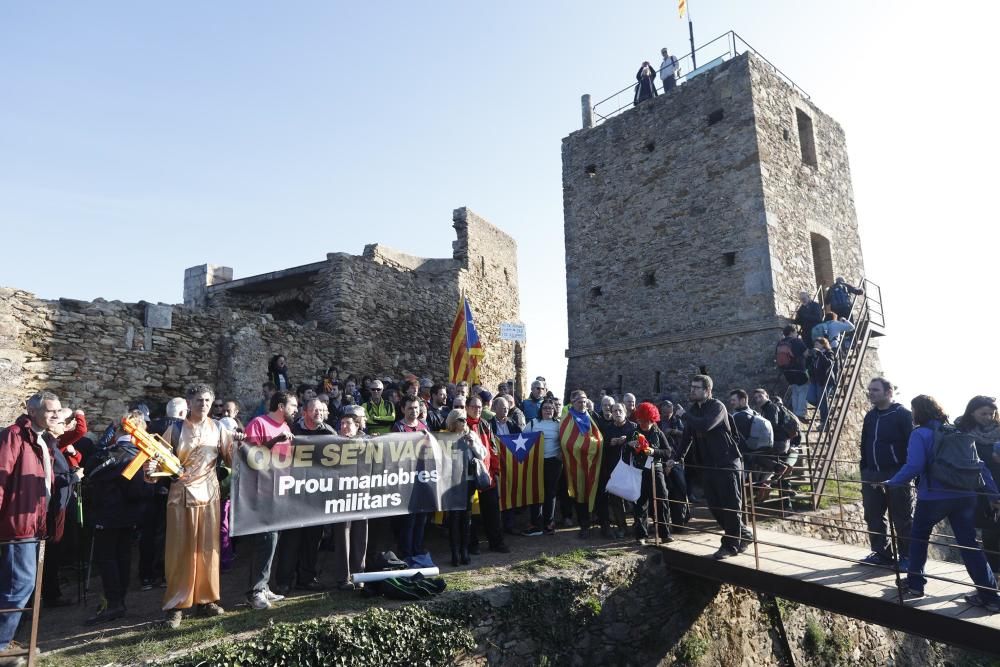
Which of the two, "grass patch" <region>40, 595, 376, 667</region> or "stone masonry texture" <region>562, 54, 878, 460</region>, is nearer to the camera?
"grass patch" <region>40, 595, 376, 667</region>

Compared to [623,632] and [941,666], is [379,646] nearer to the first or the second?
[623,632]

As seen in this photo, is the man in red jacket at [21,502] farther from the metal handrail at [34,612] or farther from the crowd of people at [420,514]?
the metal handrail at [34,612]

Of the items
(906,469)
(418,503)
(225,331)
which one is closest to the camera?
(906,469)

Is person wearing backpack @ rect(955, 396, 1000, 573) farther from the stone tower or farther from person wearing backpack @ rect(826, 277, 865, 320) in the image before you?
person wearing backpack @ rect(826, 277, 865, 320)

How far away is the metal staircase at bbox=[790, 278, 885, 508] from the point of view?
29.4 feet

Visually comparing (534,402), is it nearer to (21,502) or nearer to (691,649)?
(691,649)

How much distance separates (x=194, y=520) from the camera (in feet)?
15.3

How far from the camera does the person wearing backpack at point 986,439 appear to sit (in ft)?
15.8

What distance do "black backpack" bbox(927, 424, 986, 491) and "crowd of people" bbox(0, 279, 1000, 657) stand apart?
0.08 ft

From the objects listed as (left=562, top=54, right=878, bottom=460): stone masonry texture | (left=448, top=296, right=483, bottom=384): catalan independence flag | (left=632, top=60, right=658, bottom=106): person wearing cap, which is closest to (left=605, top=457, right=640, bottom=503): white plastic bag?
(left=448, top=296, right=483, bottom=384): catalan independence flag

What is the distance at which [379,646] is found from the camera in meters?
4.61

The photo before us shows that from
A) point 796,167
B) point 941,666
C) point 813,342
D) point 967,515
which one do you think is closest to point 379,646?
point 967,515

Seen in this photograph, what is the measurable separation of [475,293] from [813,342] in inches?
373

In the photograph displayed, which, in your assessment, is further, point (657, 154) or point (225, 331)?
point (657, 154)
